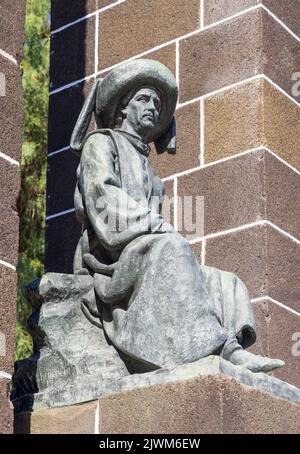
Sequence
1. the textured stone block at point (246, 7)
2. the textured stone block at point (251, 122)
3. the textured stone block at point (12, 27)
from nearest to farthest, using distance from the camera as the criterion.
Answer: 1. the textured stone block at point (12, 27)
2. the textured stone block at point (251, 122)
3. the textured stone block at point (246, 7)

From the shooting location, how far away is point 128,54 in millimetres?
9250

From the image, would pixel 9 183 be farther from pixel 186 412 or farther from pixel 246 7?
pixel 246 7

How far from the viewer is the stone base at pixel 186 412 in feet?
19.2

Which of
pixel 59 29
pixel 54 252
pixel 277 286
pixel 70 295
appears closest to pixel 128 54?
pixel 59 29

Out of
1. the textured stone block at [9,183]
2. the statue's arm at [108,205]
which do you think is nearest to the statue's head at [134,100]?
the statue's arm at [108,205]

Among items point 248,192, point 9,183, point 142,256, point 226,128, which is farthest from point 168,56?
point 9,183

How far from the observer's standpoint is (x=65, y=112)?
9.54 meters

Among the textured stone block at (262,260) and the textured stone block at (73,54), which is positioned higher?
the textured stone block at (73,54)

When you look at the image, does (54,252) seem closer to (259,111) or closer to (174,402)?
(259,111)

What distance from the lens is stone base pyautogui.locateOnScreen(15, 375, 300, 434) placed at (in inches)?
231

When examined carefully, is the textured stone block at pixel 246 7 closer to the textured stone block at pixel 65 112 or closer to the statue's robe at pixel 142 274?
the textured stone block at pixel 65 112

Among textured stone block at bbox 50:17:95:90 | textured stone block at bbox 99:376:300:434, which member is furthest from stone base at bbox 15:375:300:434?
textured stone block at bbox 50:17:95:90

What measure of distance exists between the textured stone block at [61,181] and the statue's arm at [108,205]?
2319 millimetres

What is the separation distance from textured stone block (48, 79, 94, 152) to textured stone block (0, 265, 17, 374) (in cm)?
341
